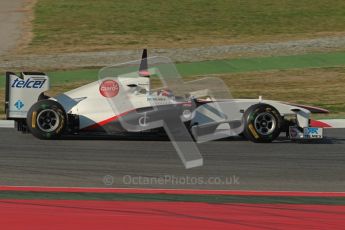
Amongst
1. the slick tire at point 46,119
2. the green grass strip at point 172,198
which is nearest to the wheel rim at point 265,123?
the slick tire at point 46,119

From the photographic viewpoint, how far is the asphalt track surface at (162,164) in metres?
8.55

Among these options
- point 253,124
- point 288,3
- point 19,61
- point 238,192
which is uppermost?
point 288,3

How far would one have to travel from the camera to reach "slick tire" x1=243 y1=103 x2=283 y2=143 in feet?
37.0

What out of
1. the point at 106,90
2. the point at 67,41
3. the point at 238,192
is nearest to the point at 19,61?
the point at 67,41

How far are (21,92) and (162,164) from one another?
10.0ft

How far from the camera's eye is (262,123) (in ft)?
37.4

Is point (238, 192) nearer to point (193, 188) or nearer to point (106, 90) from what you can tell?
point (193, 188)

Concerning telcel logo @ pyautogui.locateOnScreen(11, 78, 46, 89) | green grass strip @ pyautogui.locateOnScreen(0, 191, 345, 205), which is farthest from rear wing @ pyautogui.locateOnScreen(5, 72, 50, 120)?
green grass strip @ pyautogui.locateOnScreen(0, 191, 345, 205)

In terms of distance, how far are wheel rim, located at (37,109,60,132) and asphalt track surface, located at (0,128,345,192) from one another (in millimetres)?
219

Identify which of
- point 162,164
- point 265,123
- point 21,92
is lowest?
point 162,164

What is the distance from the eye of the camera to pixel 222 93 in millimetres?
11812

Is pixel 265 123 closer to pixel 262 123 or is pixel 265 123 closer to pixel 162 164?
pixel 262 123

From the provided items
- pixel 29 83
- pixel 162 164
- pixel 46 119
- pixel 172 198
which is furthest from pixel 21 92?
pixel 172 198

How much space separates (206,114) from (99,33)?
55.8 ft
